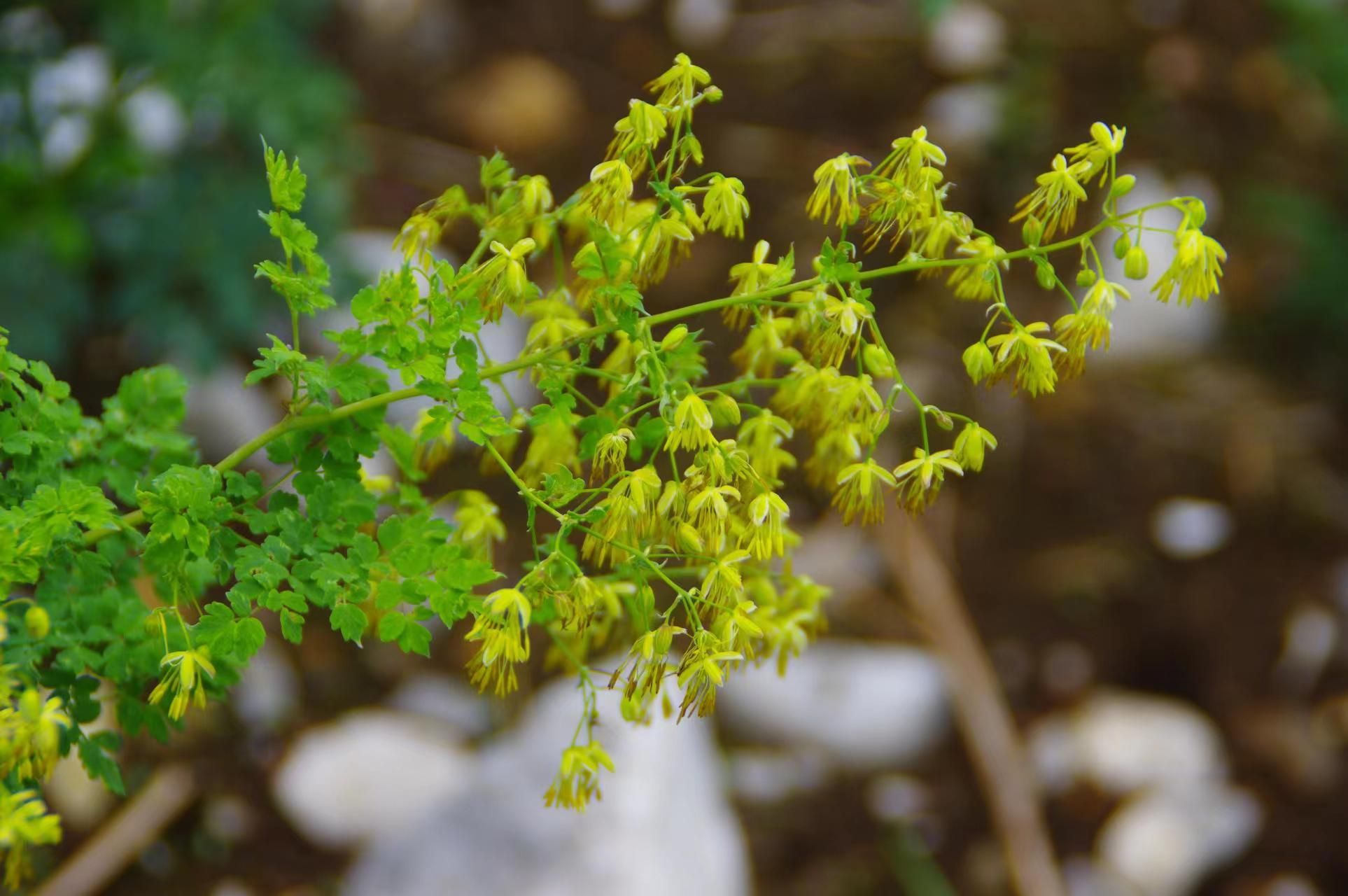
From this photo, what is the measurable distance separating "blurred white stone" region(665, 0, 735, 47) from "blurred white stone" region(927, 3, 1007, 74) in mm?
509

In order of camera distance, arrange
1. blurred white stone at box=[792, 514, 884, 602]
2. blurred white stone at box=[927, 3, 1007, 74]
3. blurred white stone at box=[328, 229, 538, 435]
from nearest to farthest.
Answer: blurred white stone at box=[328, 229, 538, 435], blurred white stone at box=[792, 514, 884, 602], blurred white stone at box=[927, 3, 1007, 74]

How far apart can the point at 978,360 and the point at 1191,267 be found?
0.44ft

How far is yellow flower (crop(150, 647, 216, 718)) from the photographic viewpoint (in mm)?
A: 739

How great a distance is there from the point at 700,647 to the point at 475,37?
8.75ft

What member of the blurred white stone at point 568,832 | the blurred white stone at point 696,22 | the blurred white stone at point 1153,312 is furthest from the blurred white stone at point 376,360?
the blurred white stone at point 1153,312

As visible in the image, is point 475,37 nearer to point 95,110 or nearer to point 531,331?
point 95,110

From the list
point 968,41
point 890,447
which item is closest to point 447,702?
point 890,447

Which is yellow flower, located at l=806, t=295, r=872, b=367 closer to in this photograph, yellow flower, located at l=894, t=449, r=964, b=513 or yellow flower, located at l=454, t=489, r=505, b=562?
yellow flower, located at l=894, t=449, r=964, b=513

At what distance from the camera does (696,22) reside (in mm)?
3176

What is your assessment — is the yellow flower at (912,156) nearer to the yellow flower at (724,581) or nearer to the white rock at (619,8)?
the yellow flower at (724,581)

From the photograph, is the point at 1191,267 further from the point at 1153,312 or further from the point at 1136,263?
the point at 1153,312

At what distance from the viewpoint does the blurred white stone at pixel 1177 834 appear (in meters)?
2.18

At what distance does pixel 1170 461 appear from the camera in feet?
9.01

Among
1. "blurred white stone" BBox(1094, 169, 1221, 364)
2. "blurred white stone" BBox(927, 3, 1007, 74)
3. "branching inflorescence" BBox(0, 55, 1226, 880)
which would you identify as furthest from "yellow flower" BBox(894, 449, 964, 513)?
"blurred white stone" BBox(927, 3, 1007, 74)
